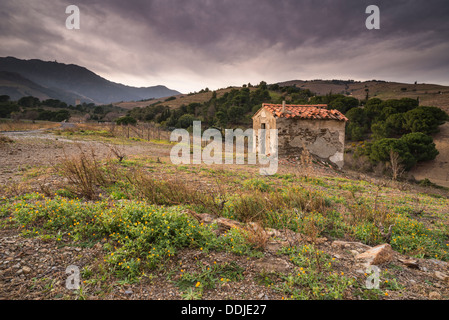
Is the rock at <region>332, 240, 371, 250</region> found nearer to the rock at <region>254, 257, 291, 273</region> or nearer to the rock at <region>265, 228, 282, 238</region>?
the rock at <region>265, 228, 282, 238</region>

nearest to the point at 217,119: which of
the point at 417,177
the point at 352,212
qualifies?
the point at 417,177

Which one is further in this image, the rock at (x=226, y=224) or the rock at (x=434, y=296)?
the rock at (x=226, y=224)

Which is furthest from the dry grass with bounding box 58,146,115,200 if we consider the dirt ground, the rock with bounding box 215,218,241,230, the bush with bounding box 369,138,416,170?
the dirt ground

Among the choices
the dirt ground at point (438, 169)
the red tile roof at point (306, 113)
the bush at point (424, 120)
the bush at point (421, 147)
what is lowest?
the dirt ground at point (438, 169)

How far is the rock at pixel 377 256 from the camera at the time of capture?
2.53 metres

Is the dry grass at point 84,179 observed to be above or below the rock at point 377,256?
above

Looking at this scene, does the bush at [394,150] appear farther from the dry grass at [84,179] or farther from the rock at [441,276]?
the dry grass at [84,179]

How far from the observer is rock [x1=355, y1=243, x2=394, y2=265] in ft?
8.31

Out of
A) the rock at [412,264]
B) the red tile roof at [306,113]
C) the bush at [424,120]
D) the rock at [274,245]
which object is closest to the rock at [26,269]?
the rock at [274,245]

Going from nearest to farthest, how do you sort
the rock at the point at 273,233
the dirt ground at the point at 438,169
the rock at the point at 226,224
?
the rock at the point at 273,233 < the rock at the point at 226,224 < the dirt ground at the point at 438,169

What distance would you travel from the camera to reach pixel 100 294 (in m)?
1.95

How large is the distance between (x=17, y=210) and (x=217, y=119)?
1103 inches

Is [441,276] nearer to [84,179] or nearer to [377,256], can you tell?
[377,256]

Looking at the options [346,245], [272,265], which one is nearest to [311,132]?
[346,245]
